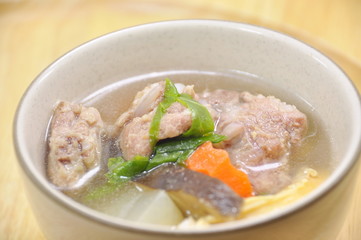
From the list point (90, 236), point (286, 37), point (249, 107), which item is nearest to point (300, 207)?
point (90, 236)

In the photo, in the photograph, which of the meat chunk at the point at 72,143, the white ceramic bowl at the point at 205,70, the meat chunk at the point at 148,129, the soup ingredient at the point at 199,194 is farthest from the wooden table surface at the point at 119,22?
the soup ingredient at the point at 199,194

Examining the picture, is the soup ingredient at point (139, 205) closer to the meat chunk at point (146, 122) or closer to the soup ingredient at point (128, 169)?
the soup ingredient at point (128, 169)

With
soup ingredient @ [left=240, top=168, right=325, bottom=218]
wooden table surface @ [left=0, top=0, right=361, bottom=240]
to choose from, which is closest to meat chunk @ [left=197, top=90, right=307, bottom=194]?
soup ingredient @ [left=240, top=168, right=325, bottom=218]

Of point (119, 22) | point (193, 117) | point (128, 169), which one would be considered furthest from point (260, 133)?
point (119, 22)

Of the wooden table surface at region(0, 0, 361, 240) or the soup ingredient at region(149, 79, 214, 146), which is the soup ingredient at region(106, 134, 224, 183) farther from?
the wooden table surface at region(0, 0, 361, 240)

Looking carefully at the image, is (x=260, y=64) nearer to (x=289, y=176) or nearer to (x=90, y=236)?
(x=289, y=176)

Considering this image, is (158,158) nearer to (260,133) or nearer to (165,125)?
(165,125)

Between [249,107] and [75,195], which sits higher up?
[249,107]
